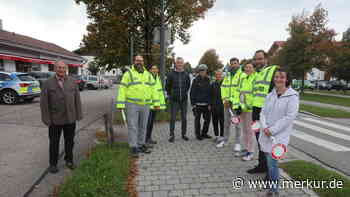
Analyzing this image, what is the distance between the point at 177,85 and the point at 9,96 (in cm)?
1094

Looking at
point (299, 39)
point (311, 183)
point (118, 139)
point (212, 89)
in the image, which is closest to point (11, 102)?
point (118, 139)

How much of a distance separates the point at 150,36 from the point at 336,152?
28.6 ft

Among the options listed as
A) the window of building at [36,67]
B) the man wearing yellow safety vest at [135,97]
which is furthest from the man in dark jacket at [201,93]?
the window of building at [36,67]

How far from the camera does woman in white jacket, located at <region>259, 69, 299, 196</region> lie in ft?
8.69

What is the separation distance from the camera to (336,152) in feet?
16.8

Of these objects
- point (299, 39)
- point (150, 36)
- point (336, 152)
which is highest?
point (299, 39)

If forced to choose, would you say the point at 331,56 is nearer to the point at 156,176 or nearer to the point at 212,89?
the point at 212,89

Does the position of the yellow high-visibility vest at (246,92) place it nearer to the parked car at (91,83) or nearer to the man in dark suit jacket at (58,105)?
the man in dark suit jacket at (58,105)

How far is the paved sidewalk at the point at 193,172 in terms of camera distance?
10.3 feet

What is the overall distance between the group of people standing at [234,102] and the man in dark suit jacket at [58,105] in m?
0.87

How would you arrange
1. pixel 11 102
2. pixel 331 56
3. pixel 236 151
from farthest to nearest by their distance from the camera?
pixel 331 56 < pixel 11 102 < pixel 236 151

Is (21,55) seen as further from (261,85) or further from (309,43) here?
(309,43)

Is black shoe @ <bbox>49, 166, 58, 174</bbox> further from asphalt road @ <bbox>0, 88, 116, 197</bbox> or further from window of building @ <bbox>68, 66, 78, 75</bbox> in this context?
window of building @ <bbox>68, 66, 78, 75</bbox>

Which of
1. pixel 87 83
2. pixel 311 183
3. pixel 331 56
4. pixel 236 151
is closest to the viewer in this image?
pixel 311 183
